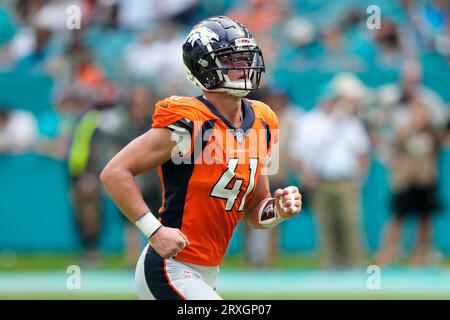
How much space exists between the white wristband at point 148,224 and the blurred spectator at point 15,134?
26.1 ft

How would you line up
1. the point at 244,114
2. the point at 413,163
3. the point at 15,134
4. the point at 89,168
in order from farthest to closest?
the point at 15,134, the point at 89,168, the point at 413,163, the point at 244,114

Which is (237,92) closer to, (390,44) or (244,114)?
(244,114)

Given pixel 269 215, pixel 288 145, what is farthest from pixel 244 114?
pixel 288 145

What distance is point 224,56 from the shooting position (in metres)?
4.92

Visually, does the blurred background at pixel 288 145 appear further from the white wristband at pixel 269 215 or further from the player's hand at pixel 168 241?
the player's hand at pixel 168 241

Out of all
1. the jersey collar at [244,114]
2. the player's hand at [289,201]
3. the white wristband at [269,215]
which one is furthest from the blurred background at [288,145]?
the player's hand at [289,201]

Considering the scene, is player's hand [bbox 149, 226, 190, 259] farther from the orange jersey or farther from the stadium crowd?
the stadium crowd

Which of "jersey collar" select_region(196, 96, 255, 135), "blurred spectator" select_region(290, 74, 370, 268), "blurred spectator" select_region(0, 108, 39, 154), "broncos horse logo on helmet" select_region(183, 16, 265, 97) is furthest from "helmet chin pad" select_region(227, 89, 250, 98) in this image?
"blurred spectator" select_region(0, 108, 39, 154)

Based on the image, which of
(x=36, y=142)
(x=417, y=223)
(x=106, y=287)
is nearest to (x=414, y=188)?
(x=417, y=223)

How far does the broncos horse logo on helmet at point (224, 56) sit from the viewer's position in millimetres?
4922

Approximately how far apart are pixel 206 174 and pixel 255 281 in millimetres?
5599

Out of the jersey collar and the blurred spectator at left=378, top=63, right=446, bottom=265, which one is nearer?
the jersey collar

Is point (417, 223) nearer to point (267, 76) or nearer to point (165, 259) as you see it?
point (267, 76)

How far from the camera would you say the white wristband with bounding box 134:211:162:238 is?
475cm
